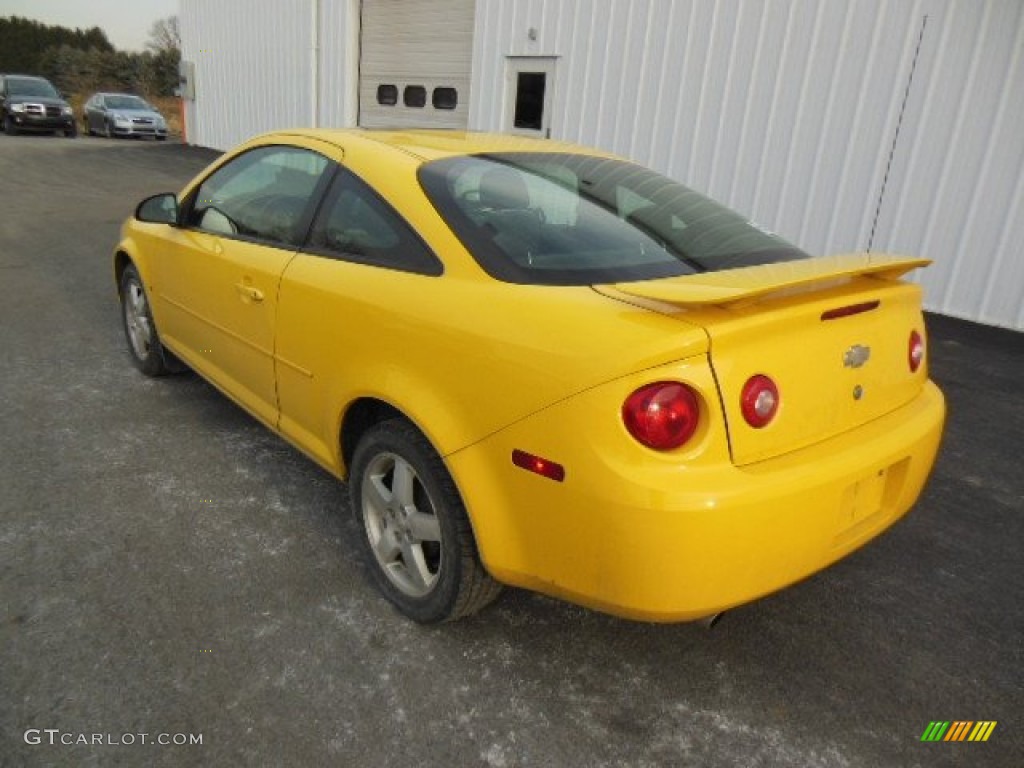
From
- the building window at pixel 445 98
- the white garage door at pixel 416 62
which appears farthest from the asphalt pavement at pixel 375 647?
the building window at pixel 445 98

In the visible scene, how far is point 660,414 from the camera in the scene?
1.65m

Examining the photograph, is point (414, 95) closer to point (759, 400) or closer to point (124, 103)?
point (759, 400)

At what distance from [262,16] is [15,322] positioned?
469 inches

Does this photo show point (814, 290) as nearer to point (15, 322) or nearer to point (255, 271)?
point (255, 271)

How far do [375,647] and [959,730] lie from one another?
5.33ft

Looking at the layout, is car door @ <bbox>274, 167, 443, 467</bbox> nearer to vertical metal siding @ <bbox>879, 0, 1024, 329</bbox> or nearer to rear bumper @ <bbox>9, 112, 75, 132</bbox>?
vertical metal siding @ <bbox>879, 0, 1024, 329</bbox>

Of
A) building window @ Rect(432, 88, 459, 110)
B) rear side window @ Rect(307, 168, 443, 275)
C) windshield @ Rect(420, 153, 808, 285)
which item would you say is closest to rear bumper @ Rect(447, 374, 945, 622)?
windshield @ Rect(420, 153, 808, 285)

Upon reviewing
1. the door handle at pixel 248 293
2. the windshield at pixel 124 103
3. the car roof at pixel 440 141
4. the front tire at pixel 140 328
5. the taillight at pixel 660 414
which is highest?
the windshield at pixel 124 103

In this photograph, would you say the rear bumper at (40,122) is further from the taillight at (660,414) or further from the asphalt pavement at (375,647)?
the taillight at (660,414)

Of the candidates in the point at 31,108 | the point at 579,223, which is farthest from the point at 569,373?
the point at 31,108

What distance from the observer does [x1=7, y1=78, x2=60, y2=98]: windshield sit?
21.2 metres

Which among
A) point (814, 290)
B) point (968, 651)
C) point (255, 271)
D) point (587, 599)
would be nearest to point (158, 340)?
point (255, 271)

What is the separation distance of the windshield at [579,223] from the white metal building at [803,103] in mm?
3037

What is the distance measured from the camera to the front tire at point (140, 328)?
402 cm
